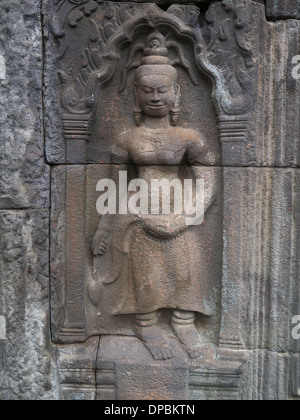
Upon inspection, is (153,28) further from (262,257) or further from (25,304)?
(25,304)

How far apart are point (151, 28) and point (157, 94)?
1.49ft

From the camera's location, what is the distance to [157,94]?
282 cm

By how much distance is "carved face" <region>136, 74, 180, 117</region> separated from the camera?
2807 mm

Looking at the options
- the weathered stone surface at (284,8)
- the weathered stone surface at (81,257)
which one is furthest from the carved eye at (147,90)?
the weathered stone surface at (284,8)

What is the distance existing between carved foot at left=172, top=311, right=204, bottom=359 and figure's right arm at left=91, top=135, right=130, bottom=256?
0.76 metres

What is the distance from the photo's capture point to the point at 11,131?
2.75 m

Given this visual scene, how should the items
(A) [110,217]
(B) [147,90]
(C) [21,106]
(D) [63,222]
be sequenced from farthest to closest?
1. (A) [110,217]
2. (D) [63,222]
3. (B) [147,90]
4. (C) [21,106]

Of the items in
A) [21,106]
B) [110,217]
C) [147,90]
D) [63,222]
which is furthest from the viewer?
[110,217]

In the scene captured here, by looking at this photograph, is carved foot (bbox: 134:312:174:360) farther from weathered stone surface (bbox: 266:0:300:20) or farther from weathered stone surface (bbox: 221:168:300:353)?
weathered stone surface (bbox: 266:0:300:20)

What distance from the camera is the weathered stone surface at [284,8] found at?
2795mm

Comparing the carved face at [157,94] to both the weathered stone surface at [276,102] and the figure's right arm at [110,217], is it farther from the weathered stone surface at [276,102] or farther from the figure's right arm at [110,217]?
the weathered stone surface at [276,102]
